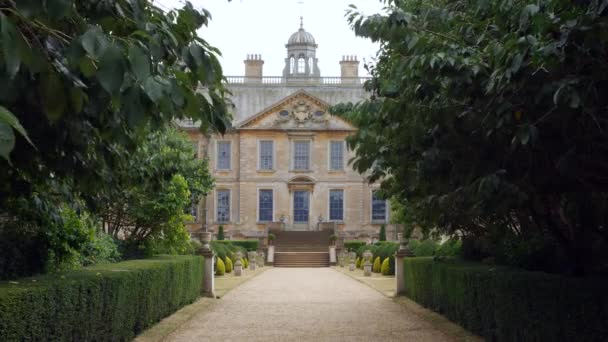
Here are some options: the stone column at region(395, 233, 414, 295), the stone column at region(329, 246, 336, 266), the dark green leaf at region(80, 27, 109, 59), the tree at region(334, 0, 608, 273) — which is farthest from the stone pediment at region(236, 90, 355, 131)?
the dark green leaf at region(80, 27, 109, 59)

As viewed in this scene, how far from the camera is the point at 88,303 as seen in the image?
7.87m

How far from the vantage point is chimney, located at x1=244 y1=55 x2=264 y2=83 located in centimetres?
5112

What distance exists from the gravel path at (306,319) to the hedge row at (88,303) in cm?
68

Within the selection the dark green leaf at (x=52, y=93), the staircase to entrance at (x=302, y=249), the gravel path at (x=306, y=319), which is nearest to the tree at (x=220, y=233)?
the staircase to entrance at (x=302, y=249)

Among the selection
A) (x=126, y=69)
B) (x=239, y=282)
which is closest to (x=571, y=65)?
(x=126, y=69)

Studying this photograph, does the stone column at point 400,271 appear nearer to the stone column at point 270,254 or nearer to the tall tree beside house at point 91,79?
the tall tree beside house at point 91,79

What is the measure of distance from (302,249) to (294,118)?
940 centimetres

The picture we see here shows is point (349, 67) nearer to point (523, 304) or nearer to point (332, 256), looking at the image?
point (332, 256)

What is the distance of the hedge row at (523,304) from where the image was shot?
22.3ft

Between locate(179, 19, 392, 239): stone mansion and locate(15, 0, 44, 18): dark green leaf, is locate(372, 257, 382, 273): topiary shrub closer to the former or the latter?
locate(179, 19, 392, 239): stone mansion

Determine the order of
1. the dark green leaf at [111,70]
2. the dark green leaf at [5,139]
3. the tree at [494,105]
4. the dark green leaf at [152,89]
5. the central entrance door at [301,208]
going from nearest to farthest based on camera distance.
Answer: the dark green leaf at [5,139] → the dark green leaf at [111,70] → the dark green leaf at [152,89] → the tree at [494,105] → the central entrance door at [301,208]

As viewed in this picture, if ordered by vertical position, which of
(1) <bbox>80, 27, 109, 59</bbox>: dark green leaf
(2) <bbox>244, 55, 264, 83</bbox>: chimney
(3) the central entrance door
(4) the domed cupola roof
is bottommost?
(1) <bbox>80, 27, 109, 59</bbox>: dark green leaf

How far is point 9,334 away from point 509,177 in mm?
4060

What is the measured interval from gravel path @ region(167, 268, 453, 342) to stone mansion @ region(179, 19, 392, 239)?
87.1ft
